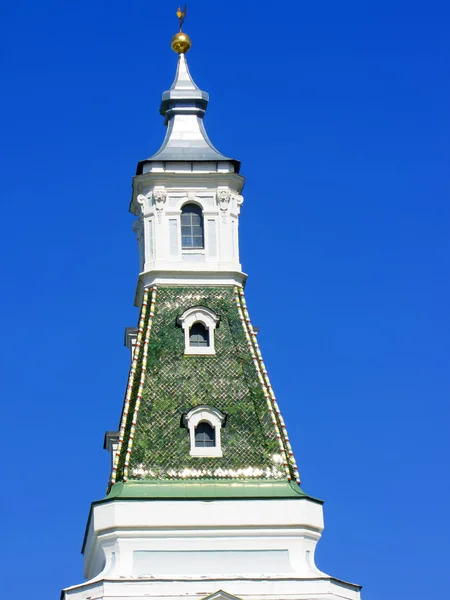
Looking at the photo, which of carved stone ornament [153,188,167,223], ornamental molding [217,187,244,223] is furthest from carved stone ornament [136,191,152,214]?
ornamental molding [217,187,244,223]

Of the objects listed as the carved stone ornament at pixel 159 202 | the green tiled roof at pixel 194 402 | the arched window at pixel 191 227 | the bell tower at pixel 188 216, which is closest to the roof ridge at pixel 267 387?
the green tiled roof at pixel 194 402

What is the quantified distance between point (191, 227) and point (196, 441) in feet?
27.5

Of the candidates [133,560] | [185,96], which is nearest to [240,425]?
[133,560]

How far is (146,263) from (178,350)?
3.80 m

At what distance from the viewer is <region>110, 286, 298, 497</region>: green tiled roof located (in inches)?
2309

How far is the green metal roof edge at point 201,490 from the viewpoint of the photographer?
5788cm

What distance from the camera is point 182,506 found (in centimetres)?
5772

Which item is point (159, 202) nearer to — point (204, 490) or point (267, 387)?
point (267, 387)

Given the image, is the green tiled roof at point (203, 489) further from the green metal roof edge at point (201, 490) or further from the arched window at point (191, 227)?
the arched window at point (191, 227)

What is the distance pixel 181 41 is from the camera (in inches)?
2682

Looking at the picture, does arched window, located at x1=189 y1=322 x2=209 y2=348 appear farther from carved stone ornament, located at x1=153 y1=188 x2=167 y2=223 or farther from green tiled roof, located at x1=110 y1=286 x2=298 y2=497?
carved stone ornament, located at x1=153 y1=188 x2=167 y2=223

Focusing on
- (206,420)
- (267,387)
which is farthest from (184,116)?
→ (206,420)

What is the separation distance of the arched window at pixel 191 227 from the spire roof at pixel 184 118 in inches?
77.7

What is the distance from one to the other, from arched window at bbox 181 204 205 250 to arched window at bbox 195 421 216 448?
23.3ft
